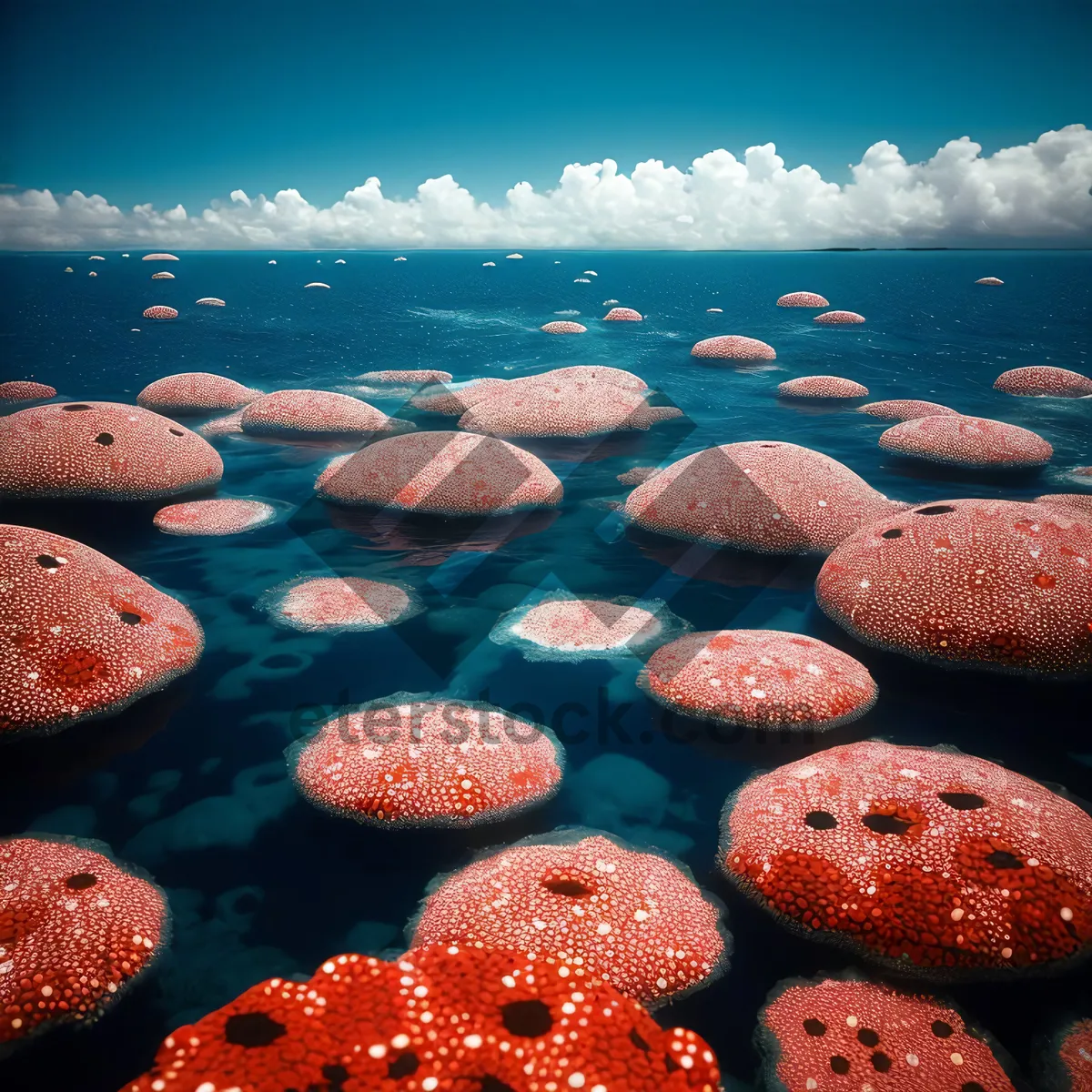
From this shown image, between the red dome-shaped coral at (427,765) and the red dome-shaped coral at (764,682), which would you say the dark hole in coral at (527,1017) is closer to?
the red dome-shaped coral at (427,765)

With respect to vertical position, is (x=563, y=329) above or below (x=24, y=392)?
above

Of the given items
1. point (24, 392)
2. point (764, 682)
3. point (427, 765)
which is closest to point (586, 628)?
point (764, 682)

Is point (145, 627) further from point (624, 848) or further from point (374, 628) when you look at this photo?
point (624, 848)

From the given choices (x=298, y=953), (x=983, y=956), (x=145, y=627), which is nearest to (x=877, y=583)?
(x=983, y=956)

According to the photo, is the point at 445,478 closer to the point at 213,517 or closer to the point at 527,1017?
the point at 213,517

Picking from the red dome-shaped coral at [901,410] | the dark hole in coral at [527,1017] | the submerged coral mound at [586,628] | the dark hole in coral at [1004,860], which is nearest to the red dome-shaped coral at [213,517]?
the submerged coral mound at [586,628]

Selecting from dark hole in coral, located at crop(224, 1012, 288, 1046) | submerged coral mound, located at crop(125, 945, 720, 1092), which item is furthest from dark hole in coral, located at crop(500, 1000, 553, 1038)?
dark hole in coral, located at crop(224, 1012, 288, 1046)

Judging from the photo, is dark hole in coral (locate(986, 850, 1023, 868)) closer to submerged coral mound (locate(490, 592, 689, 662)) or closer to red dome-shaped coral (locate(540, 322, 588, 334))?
submerged coral mound (locate(490, 592, 689, 662))
